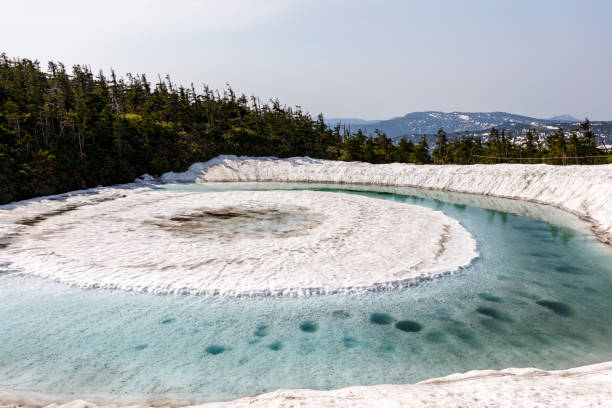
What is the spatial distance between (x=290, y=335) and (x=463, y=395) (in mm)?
5897

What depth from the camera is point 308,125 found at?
93312 millimetres

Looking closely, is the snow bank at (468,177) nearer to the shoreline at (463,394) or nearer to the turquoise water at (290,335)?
the turquoise water at (290,335)

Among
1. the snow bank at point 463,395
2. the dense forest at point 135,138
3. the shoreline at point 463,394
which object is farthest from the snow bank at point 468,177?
the snow bank at point 463,395

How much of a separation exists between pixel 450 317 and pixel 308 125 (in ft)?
281

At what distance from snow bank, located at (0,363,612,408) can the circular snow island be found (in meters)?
7.00

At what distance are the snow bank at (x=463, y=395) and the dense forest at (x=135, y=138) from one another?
40.7m

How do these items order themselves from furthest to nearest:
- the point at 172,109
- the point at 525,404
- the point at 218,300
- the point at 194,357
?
the point at 172,109
the point at 218,300
the point at 194,357
the point at 525,404

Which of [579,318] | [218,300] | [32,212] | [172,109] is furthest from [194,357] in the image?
[172,109]

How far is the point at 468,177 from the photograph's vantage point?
4981 centimetres

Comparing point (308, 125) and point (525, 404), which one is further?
point (308, 125)

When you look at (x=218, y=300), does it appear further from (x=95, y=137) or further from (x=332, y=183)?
(x=95, y=137)

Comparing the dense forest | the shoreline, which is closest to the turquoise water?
the shoreline

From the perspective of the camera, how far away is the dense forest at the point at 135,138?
4191cm

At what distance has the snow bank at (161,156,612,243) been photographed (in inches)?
1207
